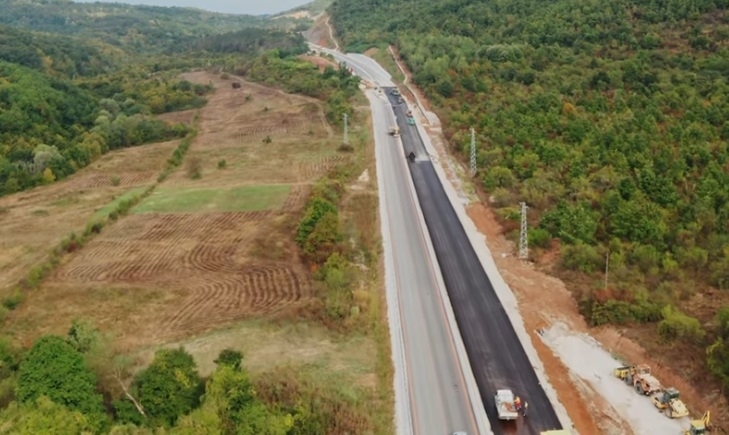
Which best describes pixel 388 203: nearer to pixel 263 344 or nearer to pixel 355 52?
pixel 263 344

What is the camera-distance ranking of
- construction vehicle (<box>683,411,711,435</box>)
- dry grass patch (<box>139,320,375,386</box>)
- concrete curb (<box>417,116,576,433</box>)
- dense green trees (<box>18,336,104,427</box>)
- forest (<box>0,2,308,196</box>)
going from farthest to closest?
forest (<box>0,2,308,196</box>), dry grass patch (<box>139,320,375,386</box>), concrete curb (<box>417,116,576,433</box>), dense green trees (<box>18,336,104,427</box>), construction vehicle (<box>683,411,711,435</box>)

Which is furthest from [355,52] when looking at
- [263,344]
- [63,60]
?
[263,344]

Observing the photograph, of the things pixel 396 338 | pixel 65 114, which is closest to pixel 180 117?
pixel 65 114

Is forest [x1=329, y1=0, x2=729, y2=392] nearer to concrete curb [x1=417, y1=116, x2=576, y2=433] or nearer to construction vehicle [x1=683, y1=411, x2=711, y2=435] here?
construction vehicle [x1=683, y1=411, x2=711, y2=435]

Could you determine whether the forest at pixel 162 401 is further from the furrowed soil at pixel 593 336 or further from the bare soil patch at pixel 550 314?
the furrowed soil at pixel 593 336

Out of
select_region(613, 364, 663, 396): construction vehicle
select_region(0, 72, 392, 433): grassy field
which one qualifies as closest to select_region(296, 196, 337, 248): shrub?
select_region(0, 72, 392, 433): grassy field

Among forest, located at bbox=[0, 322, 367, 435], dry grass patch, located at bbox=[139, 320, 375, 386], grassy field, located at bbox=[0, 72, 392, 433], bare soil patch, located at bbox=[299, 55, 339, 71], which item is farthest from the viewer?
bare soil patch, located at bbox=[299, 55, 339, 71]
